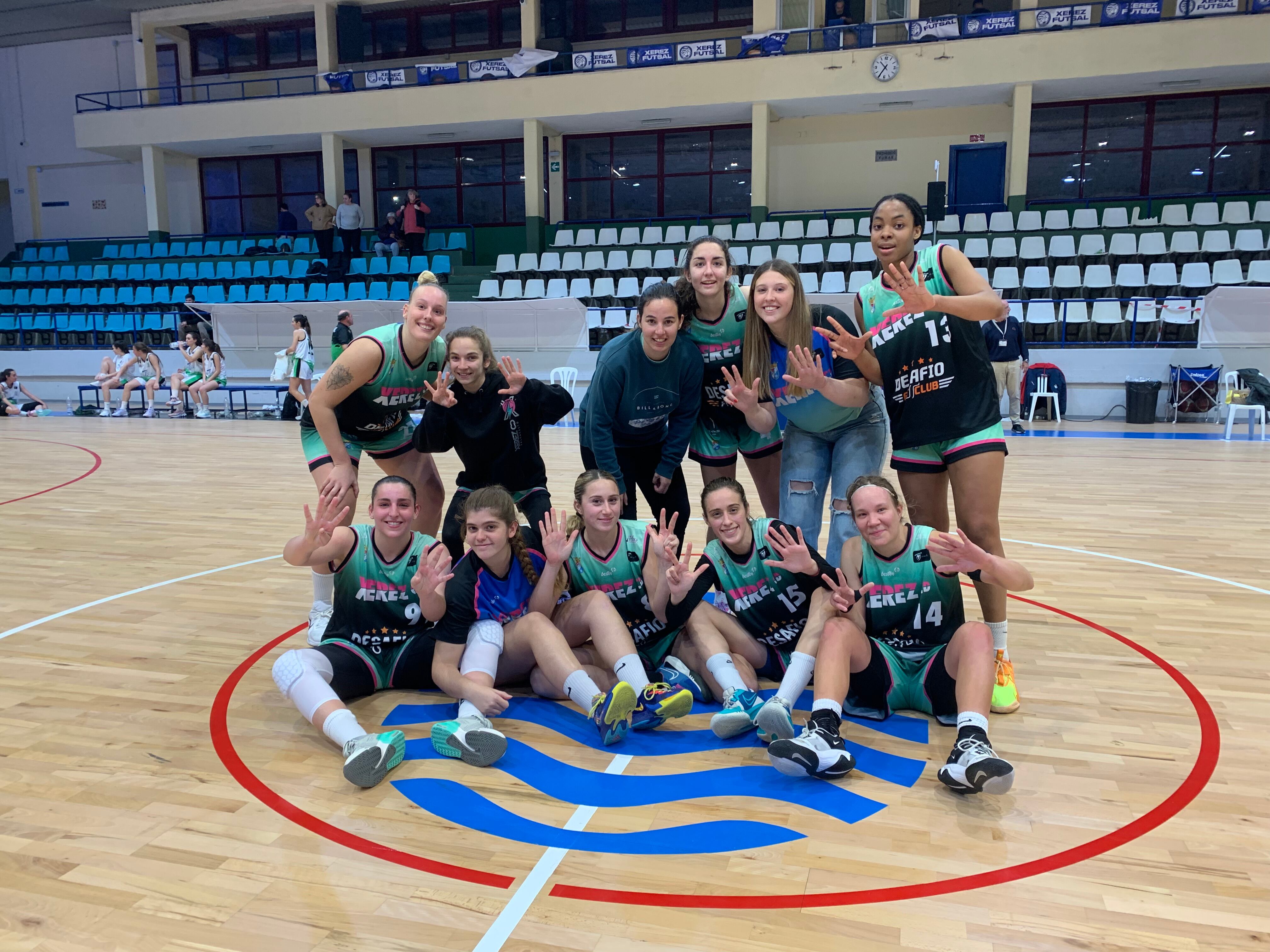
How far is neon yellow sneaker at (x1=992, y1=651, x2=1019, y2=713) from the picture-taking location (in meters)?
2.98

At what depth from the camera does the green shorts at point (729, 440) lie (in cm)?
376

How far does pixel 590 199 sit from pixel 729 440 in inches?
661

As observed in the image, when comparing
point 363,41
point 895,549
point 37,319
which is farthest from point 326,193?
point 895,549

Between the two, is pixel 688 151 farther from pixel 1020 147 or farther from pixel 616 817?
pixel 616 817

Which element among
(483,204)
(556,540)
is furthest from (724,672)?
(483,204)

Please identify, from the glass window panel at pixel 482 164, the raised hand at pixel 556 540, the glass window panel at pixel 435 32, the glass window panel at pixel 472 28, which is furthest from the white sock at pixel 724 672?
the glass window panel at pixel 435 32

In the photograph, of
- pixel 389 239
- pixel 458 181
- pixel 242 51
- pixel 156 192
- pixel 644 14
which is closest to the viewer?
pixel 389 239

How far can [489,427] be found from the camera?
3.66 m

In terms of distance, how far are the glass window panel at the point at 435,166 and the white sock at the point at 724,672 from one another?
19066 millimetres

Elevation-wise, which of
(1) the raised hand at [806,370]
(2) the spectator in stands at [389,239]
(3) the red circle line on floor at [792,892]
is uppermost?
(2) the spectator in stands at [389,239]

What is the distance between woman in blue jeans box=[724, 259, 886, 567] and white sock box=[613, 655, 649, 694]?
911 mm

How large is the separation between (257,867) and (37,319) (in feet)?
63.2

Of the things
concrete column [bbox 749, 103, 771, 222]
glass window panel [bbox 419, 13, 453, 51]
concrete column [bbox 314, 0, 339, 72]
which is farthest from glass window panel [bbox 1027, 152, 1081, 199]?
concrete column [bbox 314, 0, 339, 72]

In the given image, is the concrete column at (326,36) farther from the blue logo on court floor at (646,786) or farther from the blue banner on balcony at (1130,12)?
the blue logo on court floor at (646,786)
